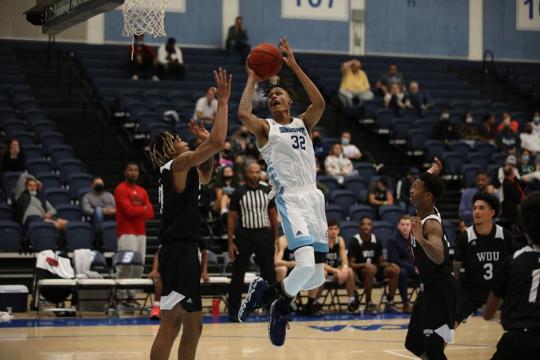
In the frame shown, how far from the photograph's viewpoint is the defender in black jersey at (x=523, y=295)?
4883mm

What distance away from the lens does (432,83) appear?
23.6m

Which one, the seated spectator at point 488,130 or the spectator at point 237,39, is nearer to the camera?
the seated spectator at point 488,130

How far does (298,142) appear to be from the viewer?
7766mm

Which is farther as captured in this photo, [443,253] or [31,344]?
[31,344]

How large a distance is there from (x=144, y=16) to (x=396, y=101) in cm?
1199

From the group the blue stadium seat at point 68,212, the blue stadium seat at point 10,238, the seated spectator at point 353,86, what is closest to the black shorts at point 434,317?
the blue stadium seat at point 10,238

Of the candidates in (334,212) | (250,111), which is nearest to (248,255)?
(334,212)

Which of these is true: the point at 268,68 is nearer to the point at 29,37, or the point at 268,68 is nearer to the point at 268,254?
the point at 268,254

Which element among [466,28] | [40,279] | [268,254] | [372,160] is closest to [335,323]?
[268,254]

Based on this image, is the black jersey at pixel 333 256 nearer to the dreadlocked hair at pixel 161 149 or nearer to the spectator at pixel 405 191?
the spectator at pixel 405 191

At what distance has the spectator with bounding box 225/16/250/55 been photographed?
2297cm

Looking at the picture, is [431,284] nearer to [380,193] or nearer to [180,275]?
[180,275]

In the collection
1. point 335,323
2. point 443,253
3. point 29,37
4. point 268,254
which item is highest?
point 29,37

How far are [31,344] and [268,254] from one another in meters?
3.43
